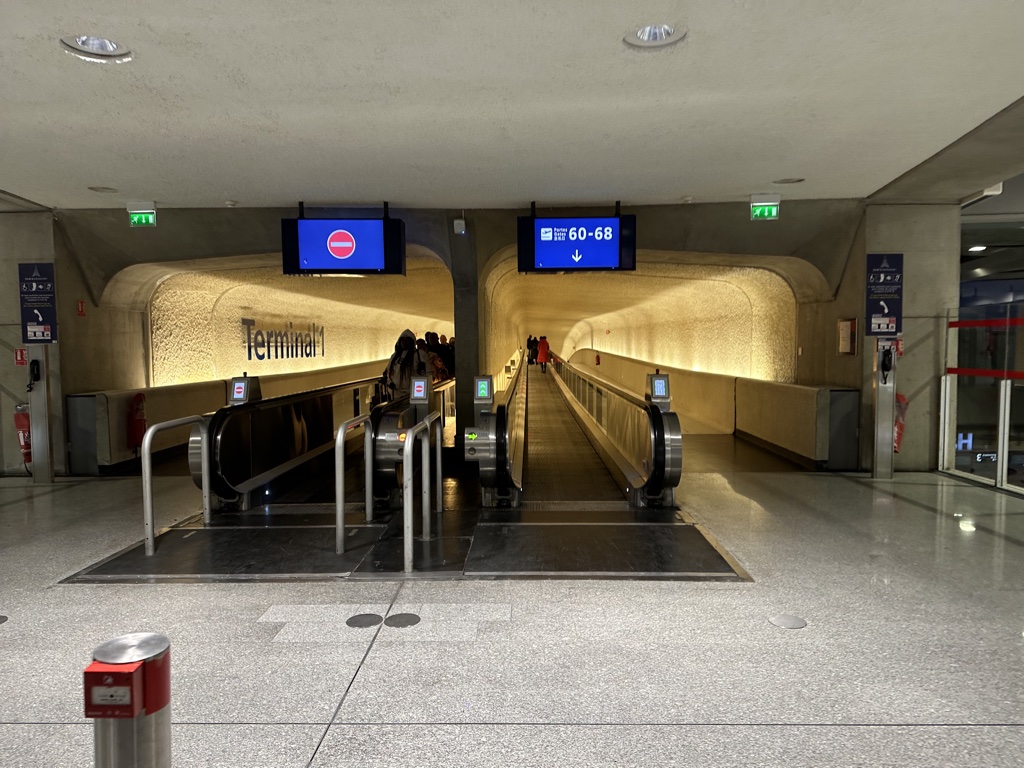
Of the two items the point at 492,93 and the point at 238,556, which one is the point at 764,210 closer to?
the point at 492,93

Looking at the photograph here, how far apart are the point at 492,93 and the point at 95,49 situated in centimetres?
240

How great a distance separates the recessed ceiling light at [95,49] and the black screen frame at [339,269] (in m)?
3.78

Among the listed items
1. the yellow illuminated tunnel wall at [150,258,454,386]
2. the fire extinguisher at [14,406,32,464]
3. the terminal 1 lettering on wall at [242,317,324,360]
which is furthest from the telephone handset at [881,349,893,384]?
the terminal 1 lettering on wall at [242,317,324,360]

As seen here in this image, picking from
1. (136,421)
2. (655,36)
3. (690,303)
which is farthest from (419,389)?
(690,303)

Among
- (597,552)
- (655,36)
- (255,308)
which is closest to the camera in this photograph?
(655,36)

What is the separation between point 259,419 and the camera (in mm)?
7891

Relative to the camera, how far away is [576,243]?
25.5 ft

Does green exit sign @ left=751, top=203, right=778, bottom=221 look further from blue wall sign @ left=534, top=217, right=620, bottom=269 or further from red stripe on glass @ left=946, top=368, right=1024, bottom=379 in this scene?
red stripe on glass @ left=946, top=368, right=1024, bottom=379

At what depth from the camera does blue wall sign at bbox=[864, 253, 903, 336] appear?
793 cm

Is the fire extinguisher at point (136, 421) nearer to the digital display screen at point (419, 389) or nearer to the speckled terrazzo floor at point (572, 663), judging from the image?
the speckled terrazzo floor at point (572, 663)

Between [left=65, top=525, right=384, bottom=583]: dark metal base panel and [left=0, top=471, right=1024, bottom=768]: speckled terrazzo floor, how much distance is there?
19 centimetres

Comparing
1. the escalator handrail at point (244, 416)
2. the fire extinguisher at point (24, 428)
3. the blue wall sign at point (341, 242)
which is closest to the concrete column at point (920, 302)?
the blue wall sign at point (341, 242)

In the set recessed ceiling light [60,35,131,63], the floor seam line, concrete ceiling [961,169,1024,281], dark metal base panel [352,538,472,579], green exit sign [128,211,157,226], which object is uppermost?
concrete ceiling [961,169,1024,281]

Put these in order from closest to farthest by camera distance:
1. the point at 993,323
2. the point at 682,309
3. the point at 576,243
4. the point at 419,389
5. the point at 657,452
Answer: the point at 657,452 → the point at 419,389 → the point at 993,323 → the point at 576,243 → the point at 682,309
